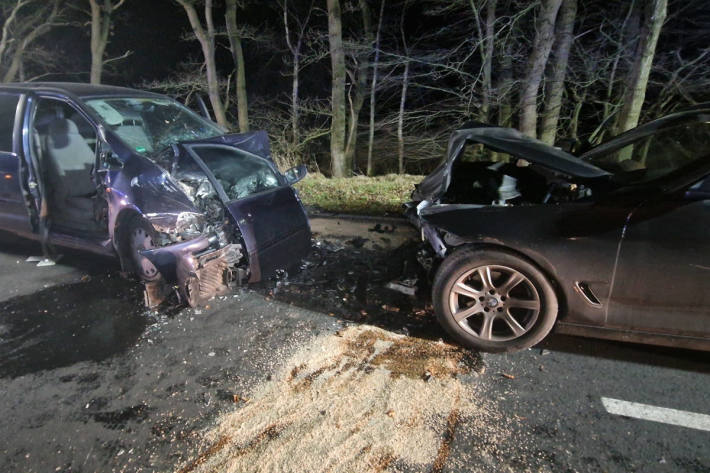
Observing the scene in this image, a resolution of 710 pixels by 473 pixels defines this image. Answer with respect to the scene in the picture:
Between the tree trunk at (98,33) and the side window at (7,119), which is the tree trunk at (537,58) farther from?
Answer: the tree trunk at (98,33)

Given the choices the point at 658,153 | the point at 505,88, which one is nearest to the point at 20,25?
the point at 505,88

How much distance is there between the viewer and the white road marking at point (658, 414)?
2.35m

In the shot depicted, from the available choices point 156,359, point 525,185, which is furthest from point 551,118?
point 156,359

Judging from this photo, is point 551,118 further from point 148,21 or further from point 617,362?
point 148,21

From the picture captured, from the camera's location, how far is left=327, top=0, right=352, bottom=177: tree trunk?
11.5 m

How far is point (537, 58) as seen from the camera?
26.6ft

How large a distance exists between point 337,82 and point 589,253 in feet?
34.1

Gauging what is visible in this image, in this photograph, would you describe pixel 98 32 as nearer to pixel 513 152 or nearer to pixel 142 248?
pixel 142 248

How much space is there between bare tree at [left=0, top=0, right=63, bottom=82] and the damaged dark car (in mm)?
20800

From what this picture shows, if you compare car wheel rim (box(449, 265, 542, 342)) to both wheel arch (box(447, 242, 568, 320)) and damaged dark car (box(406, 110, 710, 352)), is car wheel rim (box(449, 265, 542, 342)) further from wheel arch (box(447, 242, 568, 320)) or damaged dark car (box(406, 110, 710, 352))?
wheel arch (box(447, 242, 568, 320))

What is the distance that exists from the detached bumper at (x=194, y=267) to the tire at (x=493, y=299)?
1.85 meters

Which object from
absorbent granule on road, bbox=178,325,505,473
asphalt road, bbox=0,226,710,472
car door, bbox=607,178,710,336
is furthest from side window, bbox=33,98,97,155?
car door, bbox=607,178,710,336

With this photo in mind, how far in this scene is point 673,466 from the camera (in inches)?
82.4

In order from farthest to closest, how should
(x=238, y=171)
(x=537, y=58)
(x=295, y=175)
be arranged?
(x=537, y=58) → (x=295, y=175) → (x=238, y=171)
